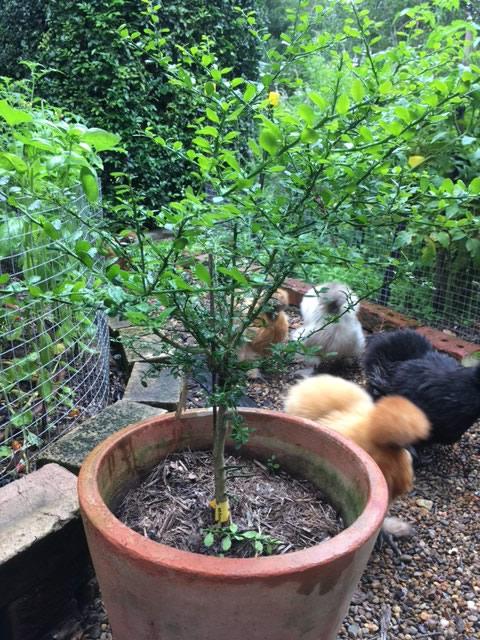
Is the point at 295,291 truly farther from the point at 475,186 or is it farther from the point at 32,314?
the point at 475,186

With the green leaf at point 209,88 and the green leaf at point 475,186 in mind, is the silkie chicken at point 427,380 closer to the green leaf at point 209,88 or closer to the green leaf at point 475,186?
the green leaf at point 475,186

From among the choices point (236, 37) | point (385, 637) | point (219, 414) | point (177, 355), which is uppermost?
point (236, 37)

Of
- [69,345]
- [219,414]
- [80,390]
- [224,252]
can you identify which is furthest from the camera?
[80,390]

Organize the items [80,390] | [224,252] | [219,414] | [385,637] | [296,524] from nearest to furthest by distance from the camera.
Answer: [224,252] < [219,414] < [296,524] < [385,637] < [80,390]

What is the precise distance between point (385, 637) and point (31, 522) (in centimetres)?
137

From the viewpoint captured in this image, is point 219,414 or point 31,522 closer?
point 219,414

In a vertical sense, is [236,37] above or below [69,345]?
above

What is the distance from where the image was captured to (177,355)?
1.41 meters

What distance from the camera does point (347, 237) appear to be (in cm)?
140

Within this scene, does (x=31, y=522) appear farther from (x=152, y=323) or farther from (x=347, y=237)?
(x=347, y=237)

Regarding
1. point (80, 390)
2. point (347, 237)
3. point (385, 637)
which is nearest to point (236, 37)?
point (80, 390)

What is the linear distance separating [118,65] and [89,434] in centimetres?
528

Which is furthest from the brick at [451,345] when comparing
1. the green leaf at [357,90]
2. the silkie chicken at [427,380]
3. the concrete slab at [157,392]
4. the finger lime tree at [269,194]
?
the green leaf at [357,90]

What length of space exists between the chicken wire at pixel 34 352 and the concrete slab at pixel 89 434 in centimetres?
9
